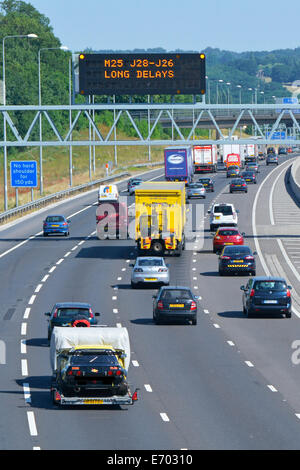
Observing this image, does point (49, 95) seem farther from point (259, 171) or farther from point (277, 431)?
point (277, 431)

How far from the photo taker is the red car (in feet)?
222

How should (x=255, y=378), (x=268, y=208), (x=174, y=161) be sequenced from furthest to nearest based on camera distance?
(x=174, y=161), (x=268, y=208), (x=255, y=378)

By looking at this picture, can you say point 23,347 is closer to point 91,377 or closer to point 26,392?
point 26,392

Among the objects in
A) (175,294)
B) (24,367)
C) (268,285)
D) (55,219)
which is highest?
(55,219)

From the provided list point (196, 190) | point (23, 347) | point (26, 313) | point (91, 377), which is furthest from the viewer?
point (196, 190)

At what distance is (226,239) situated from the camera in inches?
2672

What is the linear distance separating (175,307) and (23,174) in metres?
49.4

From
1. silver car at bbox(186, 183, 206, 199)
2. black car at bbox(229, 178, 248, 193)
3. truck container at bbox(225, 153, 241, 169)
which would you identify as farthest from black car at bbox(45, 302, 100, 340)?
truck container at bbox(225, 153, 241, 169)

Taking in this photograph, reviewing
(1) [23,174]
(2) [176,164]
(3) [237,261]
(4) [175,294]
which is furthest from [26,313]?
(2) [176,164]

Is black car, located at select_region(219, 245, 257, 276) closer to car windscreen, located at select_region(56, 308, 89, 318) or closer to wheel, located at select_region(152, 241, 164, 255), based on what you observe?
wheel, located at select_region(152, 241, 164, 255)

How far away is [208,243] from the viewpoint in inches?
2936

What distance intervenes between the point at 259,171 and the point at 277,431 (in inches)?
5120

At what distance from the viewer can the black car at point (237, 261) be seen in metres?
57.8

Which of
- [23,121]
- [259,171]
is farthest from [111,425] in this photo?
[23,121]
